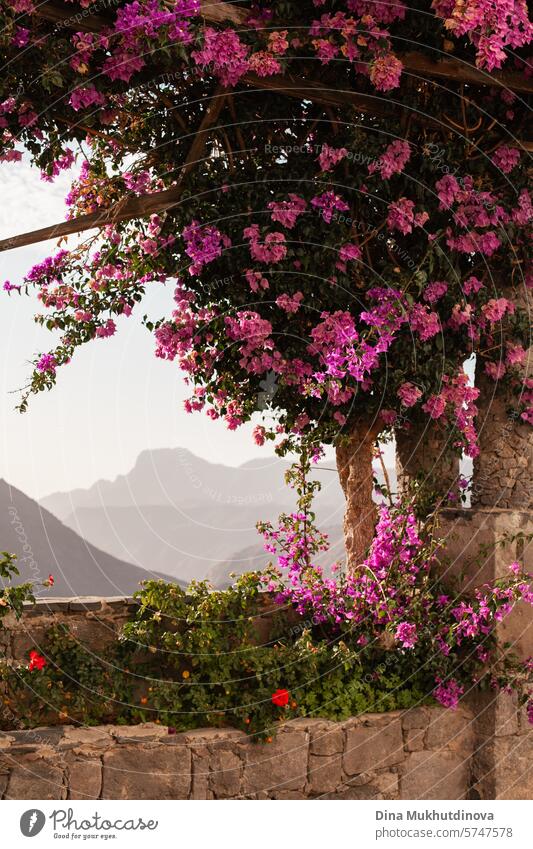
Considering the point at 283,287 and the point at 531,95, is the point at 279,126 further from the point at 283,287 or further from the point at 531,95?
the point at 531,95

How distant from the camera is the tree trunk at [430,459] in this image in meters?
6.93

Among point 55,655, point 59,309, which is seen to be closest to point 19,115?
point 59,309

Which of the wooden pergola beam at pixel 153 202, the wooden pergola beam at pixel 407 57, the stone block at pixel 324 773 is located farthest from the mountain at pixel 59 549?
the wooden pergola beam at pixel 407 57

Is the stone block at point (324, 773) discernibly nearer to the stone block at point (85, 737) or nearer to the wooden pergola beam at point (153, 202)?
the stone block at point (85, 737)

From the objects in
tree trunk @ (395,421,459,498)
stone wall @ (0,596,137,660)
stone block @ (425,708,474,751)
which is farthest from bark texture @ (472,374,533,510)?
stone wall @ (0,596,137,660)

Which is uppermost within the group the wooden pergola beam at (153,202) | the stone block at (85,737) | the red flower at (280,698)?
the wooden pergola beam at (153,202)

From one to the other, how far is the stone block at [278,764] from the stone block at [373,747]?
341 mm

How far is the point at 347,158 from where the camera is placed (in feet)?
21.1

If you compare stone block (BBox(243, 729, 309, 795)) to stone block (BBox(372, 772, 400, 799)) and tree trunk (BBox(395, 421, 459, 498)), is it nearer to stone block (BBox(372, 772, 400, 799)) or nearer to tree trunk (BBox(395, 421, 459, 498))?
stone block (BBox(372, 772, 400, 799))

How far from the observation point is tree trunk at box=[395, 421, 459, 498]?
22.7 feet

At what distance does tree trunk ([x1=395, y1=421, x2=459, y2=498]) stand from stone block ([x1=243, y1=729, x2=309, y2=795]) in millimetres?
2144

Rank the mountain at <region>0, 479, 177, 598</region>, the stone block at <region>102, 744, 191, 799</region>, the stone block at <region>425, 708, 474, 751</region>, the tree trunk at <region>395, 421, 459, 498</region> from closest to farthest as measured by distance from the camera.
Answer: the stone block at <region>102, 744, 191, 799</region>, the stone block at <region>425, 708, 474, 751</region>, the tree trunk at <region>395, 421, 459, 498</region>, the mountain at <region>0, 479, 177, 598</region>

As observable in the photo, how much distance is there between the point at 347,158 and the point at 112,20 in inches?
71.9
